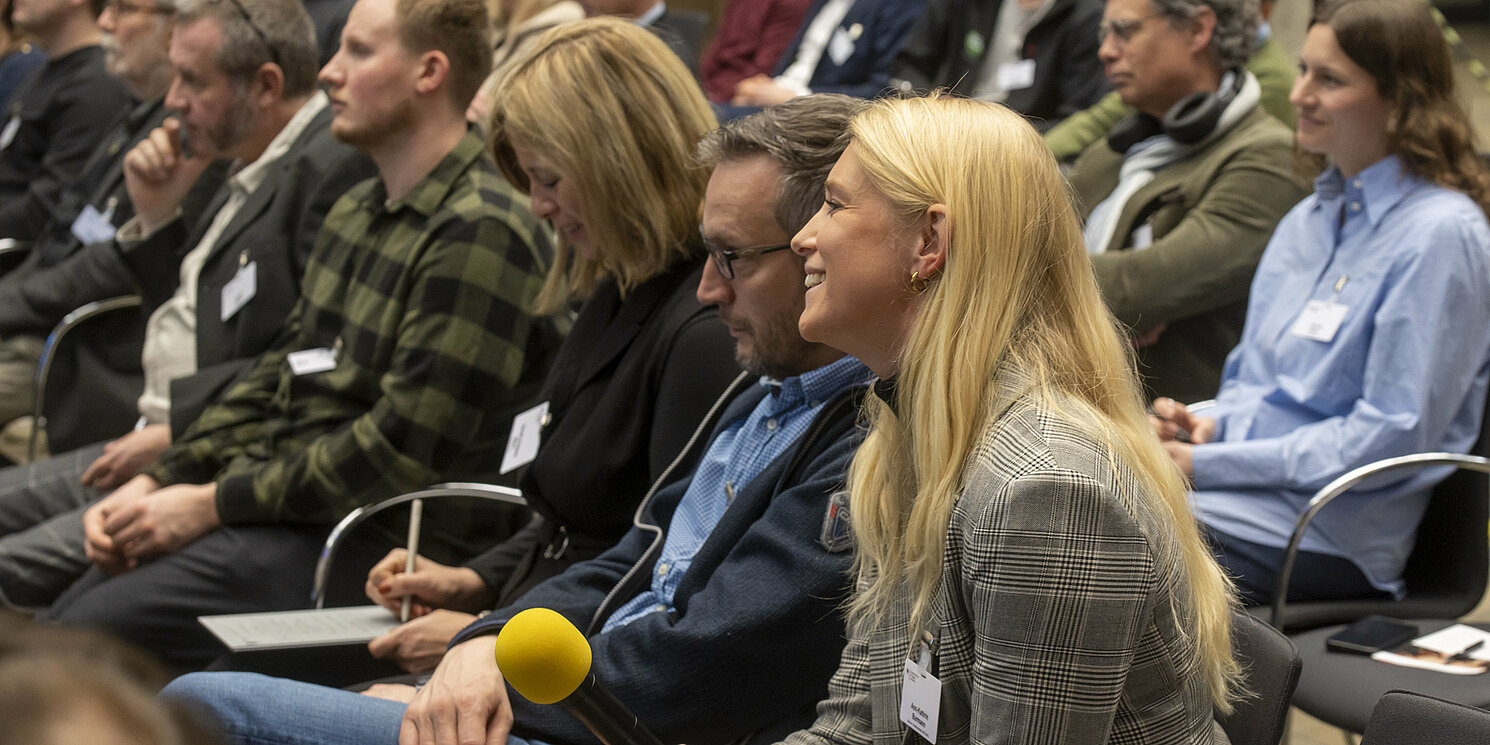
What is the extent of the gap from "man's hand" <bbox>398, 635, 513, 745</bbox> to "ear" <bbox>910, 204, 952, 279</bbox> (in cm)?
81

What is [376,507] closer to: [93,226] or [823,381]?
[823,381]

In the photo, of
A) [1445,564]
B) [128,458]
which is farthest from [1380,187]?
[128,458]

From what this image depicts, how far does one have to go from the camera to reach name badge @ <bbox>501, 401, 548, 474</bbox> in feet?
8.00

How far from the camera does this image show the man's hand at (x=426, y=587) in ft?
7.91

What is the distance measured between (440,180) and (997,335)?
1.87 metres

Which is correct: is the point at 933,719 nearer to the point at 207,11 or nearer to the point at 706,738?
the point at 706,738

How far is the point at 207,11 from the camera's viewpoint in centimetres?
363

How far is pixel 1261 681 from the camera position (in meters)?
1.49

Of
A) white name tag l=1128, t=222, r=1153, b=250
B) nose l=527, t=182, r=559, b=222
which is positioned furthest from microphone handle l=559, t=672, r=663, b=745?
white name tag l=1128, t=222, r=1153, b=250

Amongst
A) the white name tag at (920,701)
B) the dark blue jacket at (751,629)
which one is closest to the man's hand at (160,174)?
the dark blue jacket at (751,629)

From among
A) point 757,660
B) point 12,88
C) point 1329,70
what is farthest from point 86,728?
point 12,88

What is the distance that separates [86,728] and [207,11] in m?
3.65

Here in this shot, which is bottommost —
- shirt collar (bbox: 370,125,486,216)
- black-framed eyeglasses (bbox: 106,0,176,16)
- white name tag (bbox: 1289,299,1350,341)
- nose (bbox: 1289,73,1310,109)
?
black-framed eyeglasses (bbox: 106,0,176,16)

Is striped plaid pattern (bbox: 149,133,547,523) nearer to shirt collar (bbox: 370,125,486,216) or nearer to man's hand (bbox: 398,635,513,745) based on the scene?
shirt collar (bbox: 370,125,486,216)
